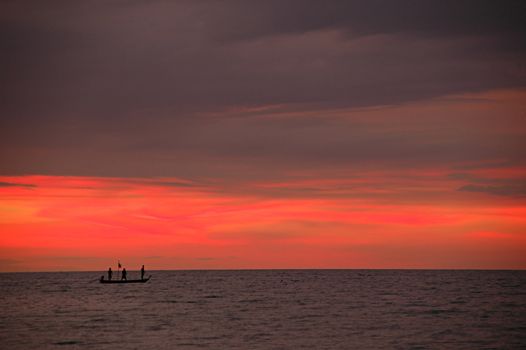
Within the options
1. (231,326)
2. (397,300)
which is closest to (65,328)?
(231,326)

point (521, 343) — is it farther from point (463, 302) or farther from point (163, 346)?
point (463, 302)

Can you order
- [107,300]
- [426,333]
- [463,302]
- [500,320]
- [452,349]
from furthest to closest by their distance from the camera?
1. [107,300]
2. [463,302]
3. [500,320]
4. [426,333]
5. [452,349]

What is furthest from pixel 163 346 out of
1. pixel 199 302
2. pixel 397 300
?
pixel 397 300

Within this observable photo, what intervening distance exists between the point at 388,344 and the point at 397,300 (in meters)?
42.9

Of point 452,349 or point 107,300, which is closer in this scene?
point 452,349

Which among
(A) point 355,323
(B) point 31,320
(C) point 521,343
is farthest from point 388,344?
(B) point 31,320

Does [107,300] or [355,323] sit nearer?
[355,323]

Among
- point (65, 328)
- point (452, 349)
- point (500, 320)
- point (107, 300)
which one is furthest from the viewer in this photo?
point (107, 300)

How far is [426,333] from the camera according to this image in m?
51.8

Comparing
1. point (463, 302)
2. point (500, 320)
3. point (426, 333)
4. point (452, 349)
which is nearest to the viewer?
point (452, 349)

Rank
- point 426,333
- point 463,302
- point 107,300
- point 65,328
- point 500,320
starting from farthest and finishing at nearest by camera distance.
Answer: point 107,300 < point 463,302 < point 500,320 < point 65,328 < point 426,333

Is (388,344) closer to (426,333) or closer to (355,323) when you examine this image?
(426,333)

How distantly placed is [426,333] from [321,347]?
10.3 m

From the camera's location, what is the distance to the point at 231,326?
190ft
